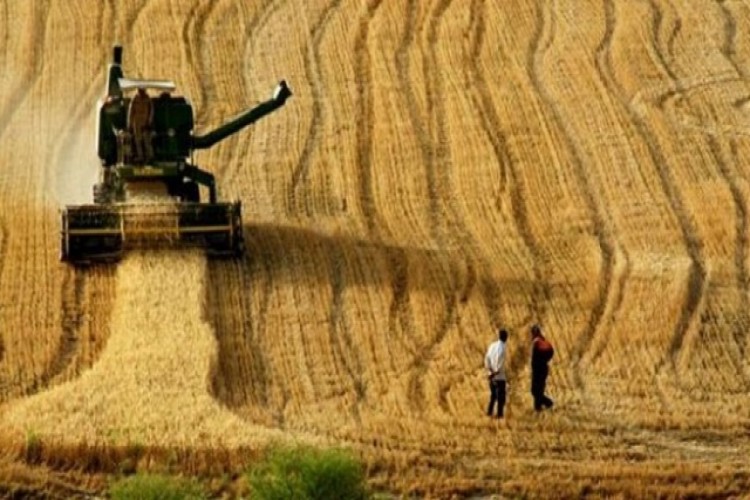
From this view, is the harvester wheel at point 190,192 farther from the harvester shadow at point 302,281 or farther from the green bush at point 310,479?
the green bush at point 310,479

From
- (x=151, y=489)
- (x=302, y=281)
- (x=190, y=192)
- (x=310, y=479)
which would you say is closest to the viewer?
(x=151, y=489)

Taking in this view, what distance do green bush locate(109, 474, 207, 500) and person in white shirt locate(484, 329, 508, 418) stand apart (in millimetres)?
6236

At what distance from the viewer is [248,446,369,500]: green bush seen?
2377 centimetres

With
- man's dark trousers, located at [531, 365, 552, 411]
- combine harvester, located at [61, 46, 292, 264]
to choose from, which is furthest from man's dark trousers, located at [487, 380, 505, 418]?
combine harvester, located at [61, 46, 292, 264]

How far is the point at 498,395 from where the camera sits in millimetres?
→ 29875

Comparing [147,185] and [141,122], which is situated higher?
[141,122]

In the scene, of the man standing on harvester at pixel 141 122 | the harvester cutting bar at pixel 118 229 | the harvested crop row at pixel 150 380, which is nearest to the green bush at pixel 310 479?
the harvested crop row at pixel 150 380

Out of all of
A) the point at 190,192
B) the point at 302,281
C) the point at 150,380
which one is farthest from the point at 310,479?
the point at 190,192

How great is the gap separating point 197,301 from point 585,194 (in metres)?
8.43

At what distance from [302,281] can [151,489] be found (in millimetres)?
12355

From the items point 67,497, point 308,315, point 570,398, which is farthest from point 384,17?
point 67,497

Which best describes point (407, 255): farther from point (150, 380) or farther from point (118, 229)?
point (150, 380)

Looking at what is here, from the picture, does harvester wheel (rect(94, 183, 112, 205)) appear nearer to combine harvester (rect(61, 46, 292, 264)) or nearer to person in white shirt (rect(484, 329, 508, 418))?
combine harvester (rect(61, 46, 292, 264))

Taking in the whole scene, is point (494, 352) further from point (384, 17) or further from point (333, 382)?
point (384, 17)
